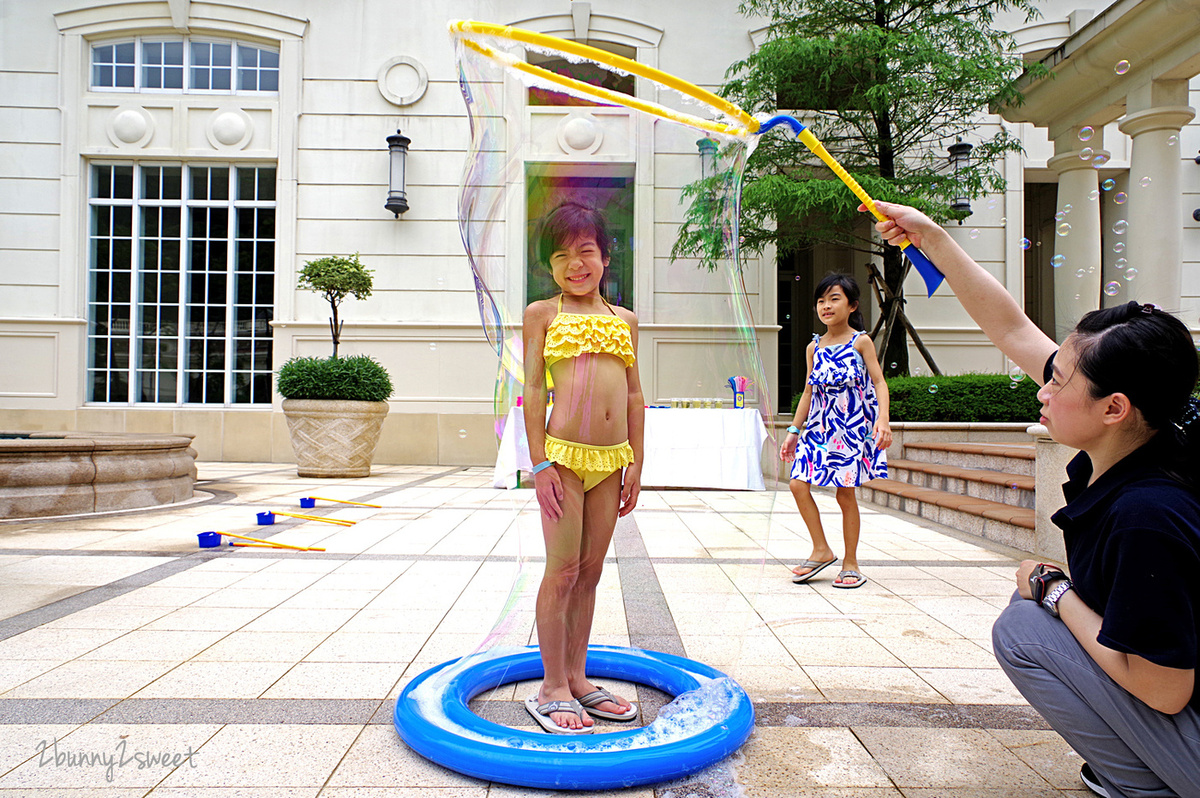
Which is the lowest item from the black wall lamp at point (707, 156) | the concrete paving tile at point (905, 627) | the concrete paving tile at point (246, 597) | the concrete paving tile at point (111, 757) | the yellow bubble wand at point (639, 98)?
the concrete paving tile at point (905, 627)

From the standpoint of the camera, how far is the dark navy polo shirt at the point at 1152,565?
1.22 m

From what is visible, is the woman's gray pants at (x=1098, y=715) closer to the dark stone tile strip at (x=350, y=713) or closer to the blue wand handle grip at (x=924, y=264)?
the dark stone tile strip at (x=350, y=713)

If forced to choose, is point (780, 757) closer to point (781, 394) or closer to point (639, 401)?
point (639, 401)

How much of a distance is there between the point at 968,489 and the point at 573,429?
5246 mm

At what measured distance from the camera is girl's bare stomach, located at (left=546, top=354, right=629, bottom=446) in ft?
6.48

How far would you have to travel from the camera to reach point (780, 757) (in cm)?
188

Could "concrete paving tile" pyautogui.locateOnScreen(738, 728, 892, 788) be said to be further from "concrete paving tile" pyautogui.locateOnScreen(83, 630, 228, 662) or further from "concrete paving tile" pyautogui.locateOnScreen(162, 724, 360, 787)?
"concrete paving tile" pyautogui.locateOnScreen(83, 630, 228, 662)

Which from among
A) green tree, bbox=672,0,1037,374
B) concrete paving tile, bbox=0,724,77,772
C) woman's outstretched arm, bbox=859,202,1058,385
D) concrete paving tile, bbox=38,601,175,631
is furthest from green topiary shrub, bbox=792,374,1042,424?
concrete paving tile, bbox=0,724,77,772

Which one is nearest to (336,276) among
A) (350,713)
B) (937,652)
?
(350,713)

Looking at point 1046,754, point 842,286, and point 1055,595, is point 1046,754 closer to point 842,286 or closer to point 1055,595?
point 1055,595

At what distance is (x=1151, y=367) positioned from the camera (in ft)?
4.32

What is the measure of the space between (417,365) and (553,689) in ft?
30.3

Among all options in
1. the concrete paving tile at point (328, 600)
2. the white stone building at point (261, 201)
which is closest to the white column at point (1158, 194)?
the white stone building at point (261, 201)

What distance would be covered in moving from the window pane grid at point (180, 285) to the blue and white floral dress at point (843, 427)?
9530mm
